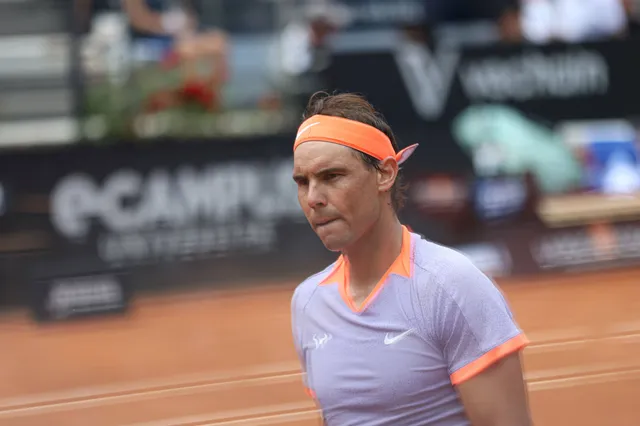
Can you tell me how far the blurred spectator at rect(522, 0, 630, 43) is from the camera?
12.6m

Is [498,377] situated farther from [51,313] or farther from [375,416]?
[51,313]

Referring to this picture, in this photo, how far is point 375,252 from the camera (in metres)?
2.58

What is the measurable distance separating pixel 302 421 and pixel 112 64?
6.12 m

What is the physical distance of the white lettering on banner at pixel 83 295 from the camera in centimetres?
1060

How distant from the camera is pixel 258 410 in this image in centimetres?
719

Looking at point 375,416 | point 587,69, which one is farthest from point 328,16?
point 375,416

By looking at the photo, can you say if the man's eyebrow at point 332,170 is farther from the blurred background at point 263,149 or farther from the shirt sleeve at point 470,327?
the blurred background at point 263,149

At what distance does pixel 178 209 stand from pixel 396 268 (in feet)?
29.7

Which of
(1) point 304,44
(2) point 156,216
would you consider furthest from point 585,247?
(2) point 156,216

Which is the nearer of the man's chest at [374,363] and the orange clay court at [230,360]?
the man's chest at [374,363]

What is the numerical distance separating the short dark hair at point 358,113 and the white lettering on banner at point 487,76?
9352 millimetres

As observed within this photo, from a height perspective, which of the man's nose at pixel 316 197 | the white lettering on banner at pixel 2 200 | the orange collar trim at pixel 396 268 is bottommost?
the white lettering on banner at pixel 2 200

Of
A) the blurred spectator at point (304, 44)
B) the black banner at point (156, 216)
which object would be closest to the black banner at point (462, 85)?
the blurred spectator at point (304, 44)

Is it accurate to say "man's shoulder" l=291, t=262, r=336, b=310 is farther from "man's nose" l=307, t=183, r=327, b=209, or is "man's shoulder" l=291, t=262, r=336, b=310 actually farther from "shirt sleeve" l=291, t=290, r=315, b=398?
"man's nose" l=307, t=183, r=327, b=209
